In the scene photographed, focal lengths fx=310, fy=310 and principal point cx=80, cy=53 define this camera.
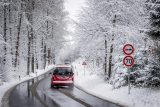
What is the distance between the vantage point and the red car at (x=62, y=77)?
2709cm

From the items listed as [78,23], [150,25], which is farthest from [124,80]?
[78,23]

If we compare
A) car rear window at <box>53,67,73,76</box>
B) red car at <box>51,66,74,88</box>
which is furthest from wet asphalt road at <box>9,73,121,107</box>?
car rear window at <box>53,67,73,76</box>

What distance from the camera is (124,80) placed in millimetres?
19625

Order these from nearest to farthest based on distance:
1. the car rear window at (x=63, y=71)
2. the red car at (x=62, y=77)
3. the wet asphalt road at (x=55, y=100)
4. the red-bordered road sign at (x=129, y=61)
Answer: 1. the wet asphalt road at (x=55, y=100)
2. the red-bordered road sign at (x=129, y=61)
3. the red car at (x=62, y=77)
4. the car rear window at (x=63, y=71)

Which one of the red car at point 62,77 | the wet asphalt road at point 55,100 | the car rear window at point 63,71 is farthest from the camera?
the car rear window at point 63,71

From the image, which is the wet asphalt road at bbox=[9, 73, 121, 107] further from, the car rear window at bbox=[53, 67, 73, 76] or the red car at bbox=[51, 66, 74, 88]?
the car rear window at bbox=[53, 67, 73, 76]

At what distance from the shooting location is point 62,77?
89.5 feet

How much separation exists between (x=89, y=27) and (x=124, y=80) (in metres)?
7.20

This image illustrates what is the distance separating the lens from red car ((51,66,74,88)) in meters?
27.1

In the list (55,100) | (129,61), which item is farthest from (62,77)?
(129,61)

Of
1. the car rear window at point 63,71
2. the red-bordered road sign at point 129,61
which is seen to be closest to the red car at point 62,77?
the car rear window at point 63,71

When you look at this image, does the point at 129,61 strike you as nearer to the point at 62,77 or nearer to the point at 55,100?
the point at 55,100

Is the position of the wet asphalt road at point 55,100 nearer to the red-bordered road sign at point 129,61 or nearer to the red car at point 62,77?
the red-bordered road sign at point 129,61

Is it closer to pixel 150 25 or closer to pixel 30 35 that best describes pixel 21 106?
pixel 150 25
